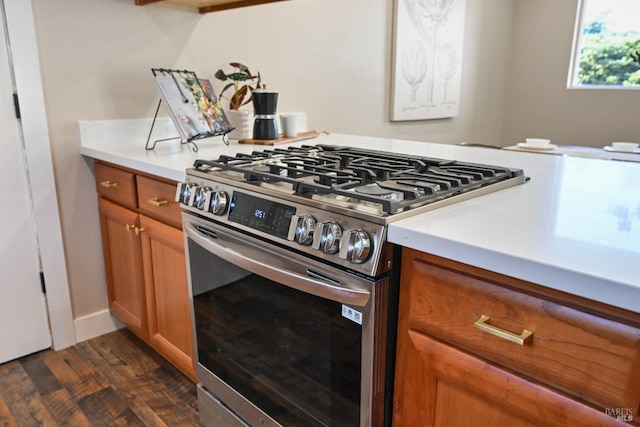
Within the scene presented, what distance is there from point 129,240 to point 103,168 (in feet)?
1.10

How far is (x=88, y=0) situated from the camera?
1.99 metres

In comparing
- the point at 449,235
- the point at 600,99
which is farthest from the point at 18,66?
the point at 600,99

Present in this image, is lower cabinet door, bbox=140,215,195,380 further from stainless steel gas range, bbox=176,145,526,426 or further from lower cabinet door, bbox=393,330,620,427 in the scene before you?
lower cabinet door, bbox=393,330,620,427

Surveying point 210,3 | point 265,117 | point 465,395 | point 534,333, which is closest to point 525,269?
point 534,333

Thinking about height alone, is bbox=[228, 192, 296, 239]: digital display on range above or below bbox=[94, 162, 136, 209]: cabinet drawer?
above

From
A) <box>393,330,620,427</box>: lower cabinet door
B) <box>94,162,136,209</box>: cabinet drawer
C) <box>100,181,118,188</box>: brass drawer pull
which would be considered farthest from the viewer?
<box>100,181,118,188</box>: brass drawer pull

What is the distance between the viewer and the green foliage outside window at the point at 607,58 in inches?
161

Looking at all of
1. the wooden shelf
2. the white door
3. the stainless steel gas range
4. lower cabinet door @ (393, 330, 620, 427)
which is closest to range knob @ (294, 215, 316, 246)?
the stainless steel gas range

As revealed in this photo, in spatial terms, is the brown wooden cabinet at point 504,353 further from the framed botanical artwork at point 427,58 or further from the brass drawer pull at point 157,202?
the framed botanical artwork at point 427,58

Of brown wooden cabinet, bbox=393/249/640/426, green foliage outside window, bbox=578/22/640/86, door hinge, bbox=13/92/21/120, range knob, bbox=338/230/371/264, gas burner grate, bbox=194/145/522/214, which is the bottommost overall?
brown wooden cabinet, bbox=393/249/640/426

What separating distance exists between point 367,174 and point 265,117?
1.08m

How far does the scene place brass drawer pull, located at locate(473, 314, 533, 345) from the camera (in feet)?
2.62

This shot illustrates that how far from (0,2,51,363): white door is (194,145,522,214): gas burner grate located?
95cm

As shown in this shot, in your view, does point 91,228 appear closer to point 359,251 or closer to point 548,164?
point 359,251
